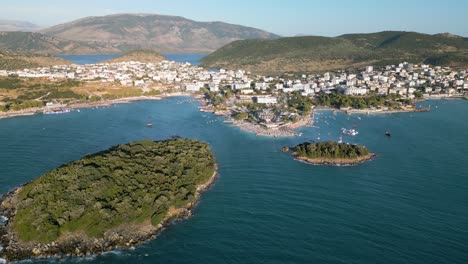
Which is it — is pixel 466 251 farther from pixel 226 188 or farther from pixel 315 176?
pixel 226 188

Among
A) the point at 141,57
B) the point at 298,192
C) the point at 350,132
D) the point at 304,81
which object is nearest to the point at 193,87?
the point at 304,81

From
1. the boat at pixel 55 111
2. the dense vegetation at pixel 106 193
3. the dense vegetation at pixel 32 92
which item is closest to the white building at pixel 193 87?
the dense vegetation at pixel 32 92

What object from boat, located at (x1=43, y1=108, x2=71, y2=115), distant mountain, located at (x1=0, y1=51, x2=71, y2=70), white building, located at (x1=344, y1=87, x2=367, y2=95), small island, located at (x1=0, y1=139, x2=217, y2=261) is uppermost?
distant mountain, located at (x1=0, y1=51, x2=71, y2=70)

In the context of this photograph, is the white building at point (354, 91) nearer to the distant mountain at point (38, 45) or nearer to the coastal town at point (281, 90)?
the coastal town at point (281, 90)

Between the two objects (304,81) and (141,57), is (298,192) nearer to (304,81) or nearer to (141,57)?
(304,81)

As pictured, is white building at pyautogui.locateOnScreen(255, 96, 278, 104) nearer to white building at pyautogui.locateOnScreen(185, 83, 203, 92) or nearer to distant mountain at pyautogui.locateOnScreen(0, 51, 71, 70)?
white building at pyautogui.locateOnScreen(185, 83, 203, 92)

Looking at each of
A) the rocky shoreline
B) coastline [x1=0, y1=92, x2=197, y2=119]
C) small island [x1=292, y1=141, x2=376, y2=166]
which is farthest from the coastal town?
the rocky shoreline
